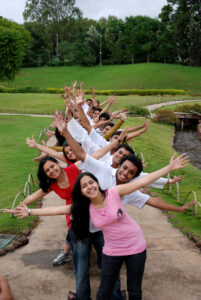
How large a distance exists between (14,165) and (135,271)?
30.5ft

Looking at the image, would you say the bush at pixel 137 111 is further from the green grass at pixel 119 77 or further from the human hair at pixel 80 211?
the human hair at pixel 80 211

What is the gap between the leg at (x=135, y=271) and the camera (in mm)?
3188

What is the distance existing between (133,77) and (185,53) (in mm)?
15821

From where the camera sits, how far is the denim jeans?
10.5ft

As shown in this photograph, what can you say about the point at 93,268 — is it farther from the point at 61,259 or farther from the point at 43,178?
the point at 43,178

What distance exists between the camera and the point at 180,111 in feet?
99.9

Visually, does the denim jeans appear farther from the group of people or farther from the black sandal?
the black sandal

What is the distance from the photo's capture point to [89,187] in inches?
127

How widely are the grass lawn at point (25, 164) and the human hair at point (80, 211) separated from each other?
307cm

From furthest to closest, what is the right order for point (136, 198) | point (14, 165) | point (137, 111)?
point (137, 111) < point (14, 165) < point (136, 198)

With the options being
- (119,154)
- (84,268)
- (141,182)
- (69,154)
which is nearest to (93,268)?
(84,268)

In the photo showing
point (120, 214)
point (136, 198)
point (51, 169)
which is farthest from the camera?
point (51, 169)

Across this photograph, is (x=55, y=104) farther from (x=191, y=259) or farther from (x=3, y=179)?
(x=191, y=259)

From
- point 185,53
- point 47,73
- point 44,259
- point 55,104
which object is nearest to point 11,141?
point 44,259
